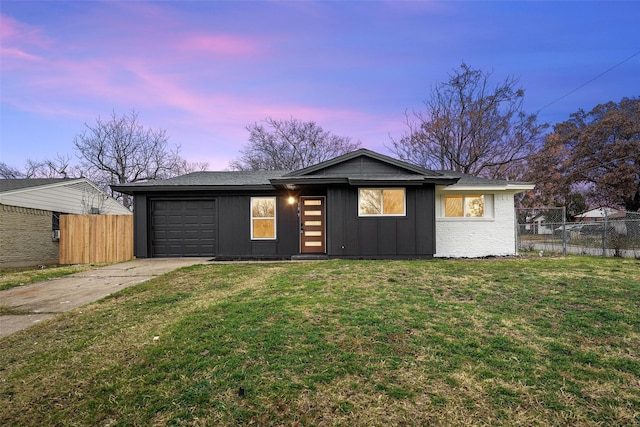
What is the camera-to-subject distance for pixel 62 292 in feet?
19.0

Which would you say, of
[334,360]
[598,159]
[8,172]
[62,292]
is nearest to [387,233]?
[334,360]

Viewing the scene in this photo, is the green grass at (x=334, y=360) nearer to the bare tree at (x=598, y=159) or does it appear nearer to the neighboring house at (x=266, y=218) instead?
the neighboring house at (x=266, y=218)

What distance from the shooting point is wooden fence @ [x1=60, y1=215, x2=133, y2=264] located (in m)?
10.8

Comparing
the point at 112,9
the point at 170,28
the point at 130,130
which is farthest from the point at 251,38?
the point at 130,130

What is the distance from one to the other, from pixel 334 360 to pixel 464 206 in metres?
9.62

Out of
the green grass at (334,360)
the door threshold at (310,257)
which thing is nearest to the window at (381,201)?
the door threshold at (310,257)

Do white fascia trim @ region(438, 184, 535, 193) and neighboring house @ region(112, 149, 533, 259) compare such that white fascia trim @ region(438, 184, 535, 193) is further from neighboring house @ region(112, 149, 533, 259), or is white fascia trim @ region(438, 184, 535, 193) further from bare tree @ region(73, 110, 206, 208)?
bare tree @ region(73, 110, 206, 208)

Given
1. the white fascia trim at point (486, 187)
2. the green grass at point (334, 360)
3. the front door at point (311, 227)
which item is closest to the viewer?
the green grass at point (334, 360)

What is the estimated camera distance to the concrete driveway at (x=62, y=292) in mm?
4344

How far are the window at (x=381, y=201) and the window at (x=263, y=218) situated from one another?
3.30 metres

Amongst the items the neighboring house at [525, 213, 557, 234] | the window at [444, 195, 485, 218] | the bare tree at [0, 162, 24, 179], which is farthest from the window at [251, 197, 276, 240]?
the bare tree at [0, 162, 24, 179]

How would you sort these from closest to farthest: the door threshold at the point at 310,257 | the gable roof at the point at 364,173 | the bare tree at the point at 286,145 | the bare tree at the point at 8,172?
the gable roof at the point at 364,173, the door threshold at the point at 310,257, the bare tree at the point at 286,145, the bare tree at the point at 8,172

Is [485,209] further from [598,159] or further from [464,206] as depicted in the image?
[598,159]

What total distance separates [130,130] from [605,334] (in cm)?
2996
